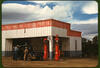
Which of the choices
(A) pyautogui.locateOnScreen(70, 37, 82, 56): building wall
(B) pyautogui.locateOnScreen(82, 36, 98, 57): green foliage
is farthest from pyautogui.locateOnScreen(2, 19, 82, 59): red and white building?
(B) pyautogui.locateOnScreen(82, 36, 98, 57): green foliage

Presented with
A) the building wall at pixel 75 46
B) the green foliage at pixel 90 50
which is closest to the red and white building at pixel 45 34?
the building wall at pixel 75 46

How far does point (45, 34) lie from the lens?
60.1 ft

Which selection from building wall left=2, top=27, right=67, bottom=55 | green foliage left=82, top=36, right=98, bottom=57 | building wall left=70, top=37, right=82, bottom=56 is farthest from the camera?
green foliage left=82, top=36, right=98, bottom=57

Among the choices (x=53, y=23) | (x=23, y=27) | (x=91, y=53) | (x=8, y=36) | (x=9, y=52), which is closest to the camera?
(x=53, y=23)

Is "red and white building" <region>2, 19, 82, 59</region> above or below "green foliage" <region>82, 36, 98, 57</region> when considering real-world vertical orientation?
above

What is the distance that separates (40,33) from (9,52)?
7737 millimetres

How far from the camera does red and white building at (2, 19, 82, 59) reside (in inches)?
717

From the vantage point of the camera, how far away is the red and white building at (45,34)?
1822 centimetres

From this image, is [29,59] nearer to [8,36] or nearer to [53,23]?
[53,23]

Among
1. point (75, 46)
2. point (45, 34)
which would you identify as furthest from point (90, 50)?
point (45, 34)

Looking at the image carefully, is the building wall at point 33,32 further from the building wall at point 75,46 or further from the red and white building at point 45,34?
the building wall at point 75,46

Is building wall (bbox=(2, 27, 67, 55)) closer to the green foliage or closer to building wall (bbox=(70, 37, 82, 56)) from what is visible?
building wall (bbox=(70, 37, 82, 56))

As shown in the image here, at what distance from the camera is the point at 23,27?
20.8m

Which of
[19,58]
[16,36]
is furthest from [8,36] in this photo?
[19,58]
